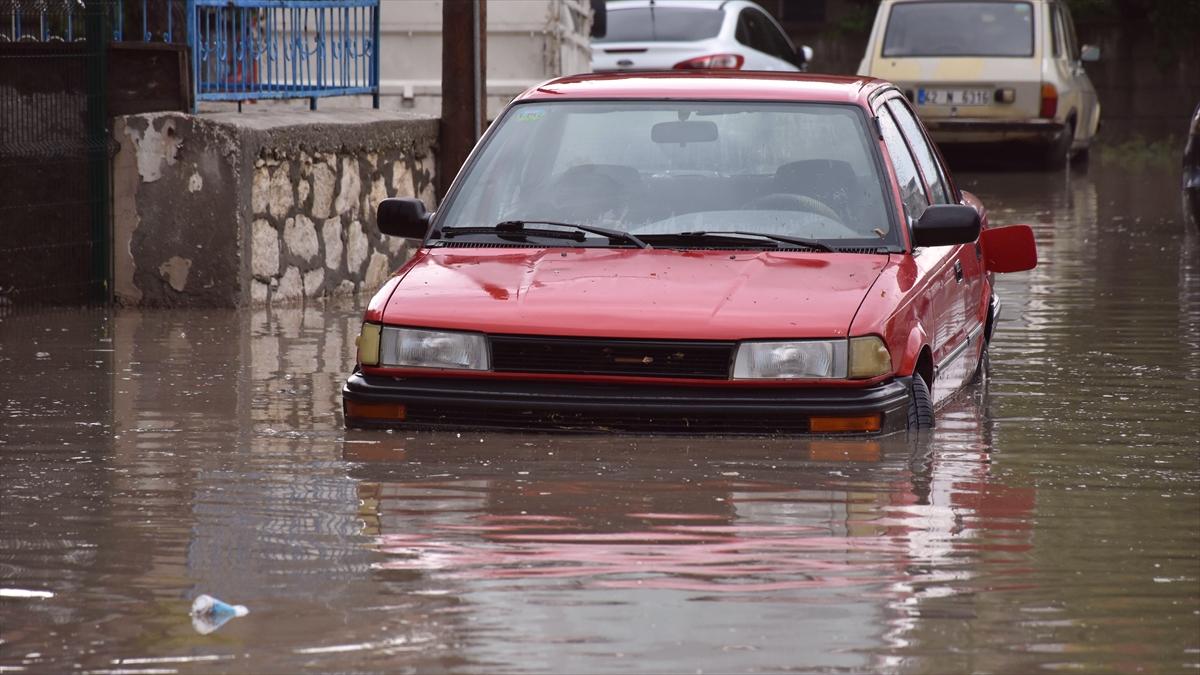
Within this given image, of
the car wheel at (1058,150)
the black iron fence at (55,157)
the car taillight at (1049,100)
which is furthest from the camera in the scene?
the car wheel at (1058,150)

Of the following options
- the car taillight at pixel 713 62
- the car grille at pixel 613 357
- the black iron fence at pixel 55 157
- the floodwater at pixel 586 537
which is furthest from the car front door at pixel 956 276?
the car taillight at pixel 713 62

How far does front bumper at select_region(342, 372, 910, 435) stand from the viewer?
22.1 ft

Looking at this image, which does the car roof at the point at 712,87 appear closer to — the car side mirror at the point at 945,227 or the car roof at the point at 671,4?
the car side mirror at the point at 945,227

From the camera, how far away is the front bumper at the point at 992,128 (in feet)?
72.2

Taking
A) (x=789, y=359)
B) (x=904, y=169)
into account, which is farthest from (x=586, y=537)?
(x=904, y=169)

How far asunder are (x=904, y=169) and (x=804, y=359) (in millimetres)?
1608

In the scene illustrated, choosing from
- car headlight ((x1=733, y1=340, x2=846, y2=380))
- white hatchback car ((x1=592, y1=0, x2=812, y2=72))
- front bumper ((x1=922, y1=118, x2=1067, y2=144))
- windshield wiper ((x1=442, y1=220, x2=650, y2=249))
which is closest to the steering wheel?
windshield wiper ((x1=442, y1=220, x2=650, y2=249))

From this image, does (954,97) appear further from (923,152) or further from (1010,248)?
(923,152)

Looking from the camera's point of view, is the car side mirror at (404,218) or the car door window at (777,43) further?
the car door window at (777,43)

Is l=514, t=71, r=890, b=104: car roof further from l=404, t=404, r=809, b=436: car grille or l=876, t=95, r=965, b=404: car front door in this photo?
l=404, t=404, r=809, b=436: car grille

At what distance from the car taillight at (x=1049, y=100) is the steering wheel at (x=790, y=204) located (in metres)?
14.8

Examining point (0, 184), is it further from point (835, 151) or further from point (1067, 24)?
point (1067, 24)

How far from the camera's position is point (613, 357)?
6.80 meters

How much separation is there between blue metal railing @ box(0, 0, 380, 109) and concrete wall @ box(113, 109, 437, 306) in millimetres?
280
